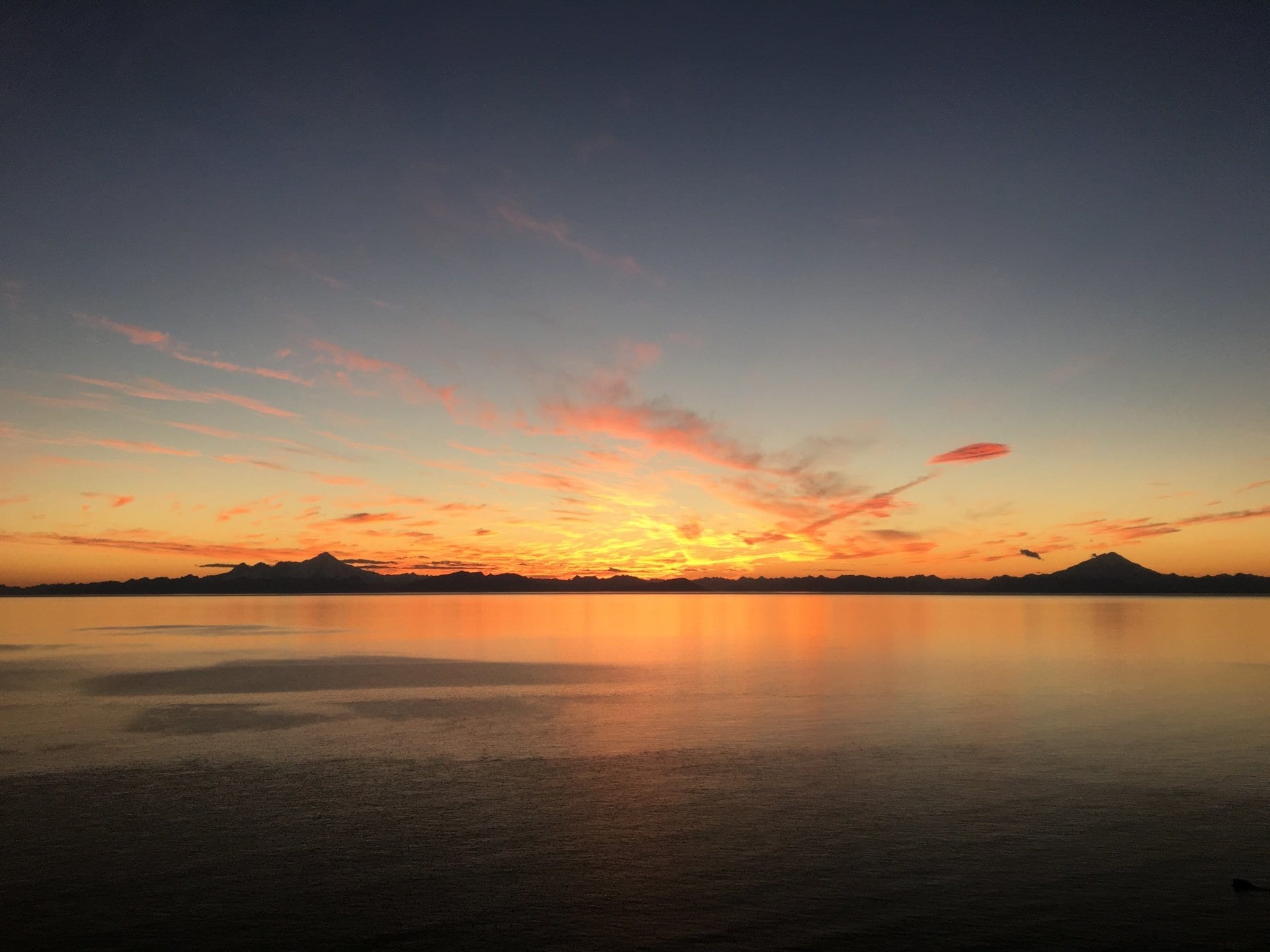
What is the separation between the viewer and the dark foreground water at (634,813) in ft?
46.1

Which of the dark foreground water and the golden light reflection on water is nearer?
the dark foreground water

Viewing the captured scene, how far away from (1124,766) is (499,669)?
3738 centimetres

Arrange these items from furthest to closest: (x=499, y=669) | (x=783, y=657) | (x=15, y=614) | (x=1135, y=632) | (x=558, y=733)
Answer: (x=15, y=614)
(x=1135, y=632)
(x=783, y=657)
(x=499, y=669)
(x=558, y=733)

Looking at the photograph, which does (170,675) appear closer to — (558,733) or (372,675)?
A: (372,675)

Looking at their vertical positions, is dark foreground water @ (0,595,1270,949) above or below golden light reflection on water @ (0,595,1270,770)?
below

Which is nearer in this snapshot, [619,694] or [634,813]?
[634,813]

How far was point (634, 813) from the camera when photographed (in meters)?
20.0

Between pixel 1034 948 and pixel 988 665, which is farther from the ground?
pixel 988 665

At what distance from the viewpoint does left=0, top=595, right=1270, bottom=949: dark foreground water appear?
14.1 m

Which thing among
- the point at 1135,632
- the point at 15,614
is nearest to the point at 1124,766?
the point at 1135,632

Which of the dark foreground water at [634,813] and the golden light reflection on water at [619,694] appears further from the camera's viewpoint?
the golden light reflection on water at [619,694]

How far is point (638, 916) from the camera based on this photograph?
14.3 meters

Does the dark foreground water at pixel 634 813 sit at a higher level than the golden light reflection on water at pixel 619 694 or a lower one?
lower

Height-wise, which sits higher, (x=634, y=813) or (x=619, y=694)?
(x=619, y=694)
